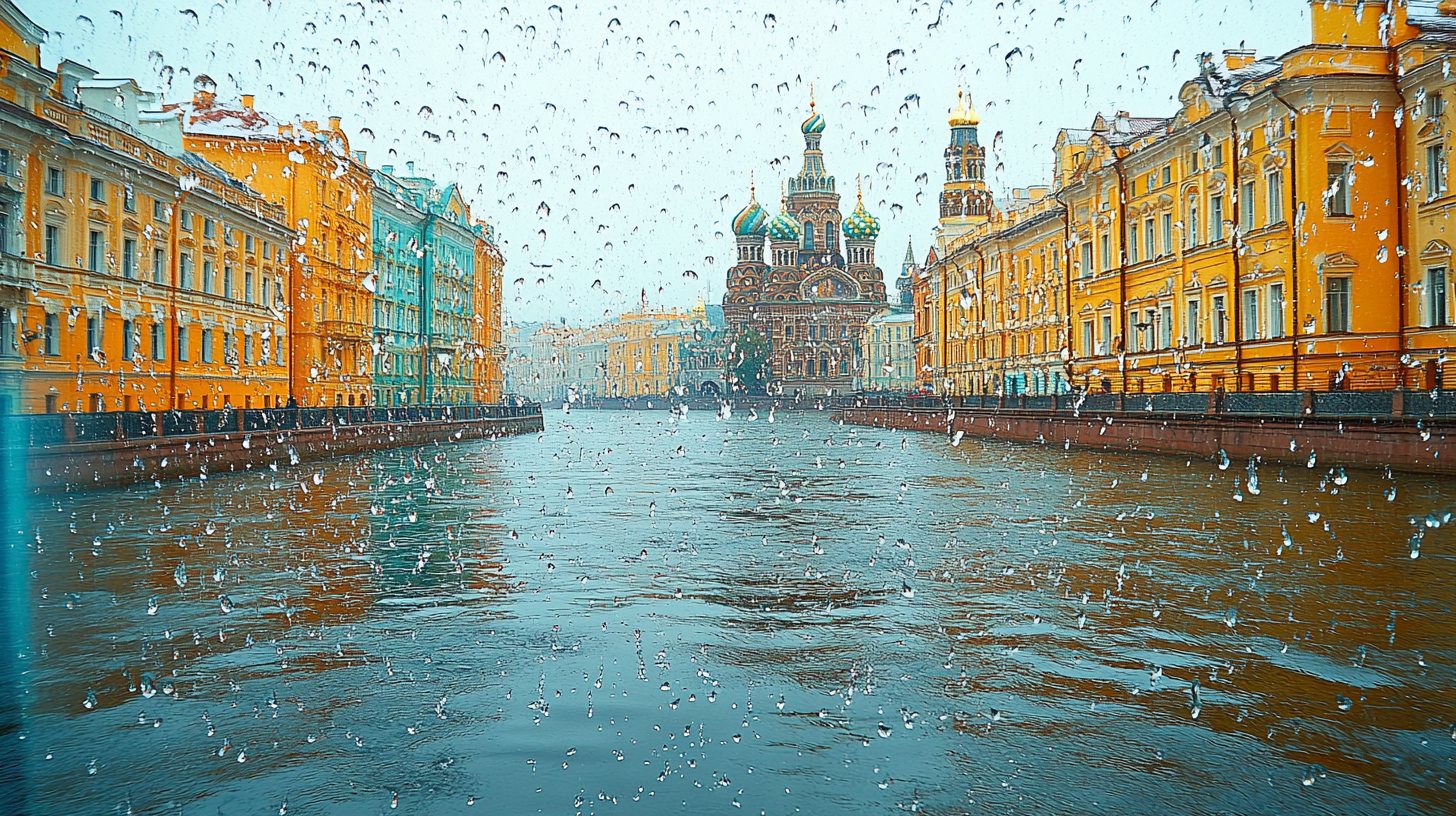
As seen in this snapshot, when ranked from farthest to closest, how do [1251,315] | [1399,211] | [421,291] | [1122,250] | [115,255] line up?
[421,291], [1122,250], [1251,315], [115,255], [1399,211]

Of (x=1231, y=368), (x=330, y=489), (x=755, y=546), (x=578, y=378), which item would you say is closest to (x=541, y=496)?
(x=330, y=489)

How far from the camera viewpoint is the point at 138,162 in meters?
29.8

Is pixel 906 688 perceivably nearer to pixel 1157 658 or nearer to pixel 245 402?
pixel 1157 658

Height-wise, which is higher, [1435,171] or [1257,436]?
[1435,171]

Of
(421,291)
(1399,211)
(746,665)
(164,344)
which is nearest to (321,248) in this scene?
(164,344)

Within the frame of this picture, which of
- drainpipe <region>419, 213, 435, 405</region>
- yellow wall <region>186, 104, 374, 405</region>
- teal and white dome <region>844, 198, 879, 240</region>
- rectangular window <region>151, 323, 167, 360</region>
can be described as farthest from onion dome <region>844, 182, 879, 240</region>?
rectangular window <region>151, 323, 167, 360</region>

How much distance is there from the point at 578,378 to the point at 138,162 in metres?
146

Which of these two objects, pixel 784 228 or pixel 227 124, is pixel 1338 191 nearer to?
pixel 227 124

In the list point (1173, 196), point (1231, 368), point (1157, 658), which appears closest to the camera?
point (1157, 658)

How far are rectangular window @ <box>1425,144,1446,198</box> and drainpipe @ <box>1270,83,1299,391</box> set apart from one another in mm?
2763

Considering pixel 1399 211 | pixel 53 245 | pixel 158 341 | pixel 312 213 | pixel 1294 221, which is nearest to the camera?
pixel 53 245

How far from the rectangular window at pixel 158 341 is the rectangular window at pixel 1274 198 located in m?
29.9

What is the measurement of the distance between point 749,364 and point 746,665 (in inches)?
4477

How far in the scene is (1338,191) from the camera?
28078 mm
